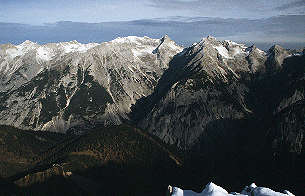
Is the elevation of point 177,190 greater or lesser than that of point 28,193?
greater

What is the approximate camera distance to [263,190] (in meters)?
110

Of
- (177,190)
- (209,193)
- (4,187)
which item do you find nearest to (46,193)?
(4,187)

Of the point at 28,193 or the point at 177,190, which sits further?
the point at 28,193

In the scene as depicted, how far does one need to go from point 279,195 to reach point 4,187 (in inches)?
5625

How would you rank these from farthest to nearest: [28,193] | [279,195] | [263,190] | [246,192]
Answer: [28,193] → [246,192] → [263,190] → [279,195]

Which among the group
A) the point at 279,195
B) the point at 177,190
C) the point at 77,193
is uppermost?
the point at 279,195

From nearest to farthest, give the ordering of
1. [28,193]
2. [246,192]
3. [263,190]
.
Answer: [263,190], [246,192], [28,193]

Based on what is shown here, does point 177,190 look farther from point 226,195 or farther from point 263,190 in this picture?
point 263,190

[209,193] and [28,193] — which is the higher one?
[209,193]

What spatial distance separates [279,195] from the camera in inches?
4033

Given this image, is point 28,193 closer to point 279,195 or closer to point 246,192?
point 246,192

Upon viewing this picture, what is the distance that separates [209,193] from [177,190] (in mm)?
12654

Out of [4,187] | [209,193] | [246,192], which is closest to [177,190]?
[209,193]

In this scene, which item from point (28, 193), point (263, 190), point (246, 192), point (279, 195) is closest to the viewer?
point (279, 195)
